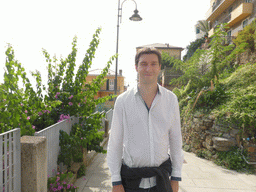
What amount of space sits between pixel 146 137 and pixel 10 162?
5.27 feet

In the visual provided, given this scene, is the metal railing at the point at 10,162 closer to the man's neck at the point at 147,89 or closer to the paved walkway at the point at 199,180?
the man's neck at the point at 147,89

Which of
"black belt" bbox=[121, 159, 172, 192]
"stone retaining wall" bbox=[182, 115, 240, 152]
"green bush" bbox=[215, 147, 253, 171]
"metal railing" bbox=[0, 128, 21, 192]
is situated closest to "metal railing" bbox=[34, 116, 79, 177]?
"metal railing" bbox=[0, 128, 21, 192]

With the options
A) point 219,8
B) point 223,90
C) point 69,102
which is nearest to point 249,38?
point 223,90

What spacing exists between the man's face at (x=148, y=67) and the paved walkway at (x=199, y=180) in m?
3.05

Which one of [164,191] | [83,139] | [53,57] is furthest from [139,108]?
[53,57]

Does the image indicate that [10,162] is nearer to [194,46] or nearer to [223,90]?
[223,90]

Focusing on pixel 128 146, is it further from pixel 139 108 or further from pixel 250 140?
pixel 250 140

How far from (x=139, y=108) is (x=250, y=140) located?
5.51m

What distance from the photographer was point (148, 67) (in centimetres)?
193

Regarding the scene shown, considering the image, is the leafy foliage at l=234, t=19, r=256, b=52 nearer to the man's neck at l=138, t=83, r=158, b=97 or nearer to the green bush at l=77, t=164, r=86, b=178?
the green bush at l=77, t=164, r=86, b=178

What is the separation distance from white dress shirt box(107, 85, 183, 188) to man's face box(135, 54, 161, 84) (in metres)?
0.15

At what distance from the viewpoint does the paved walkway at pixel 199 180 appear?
4363 mm

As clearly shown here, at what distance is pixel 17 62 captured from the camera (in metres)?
3.53

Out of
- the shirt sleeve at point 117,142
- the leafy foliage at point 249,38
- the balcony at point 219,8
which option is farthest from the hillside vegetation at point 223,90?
the balcony at point 219,8
